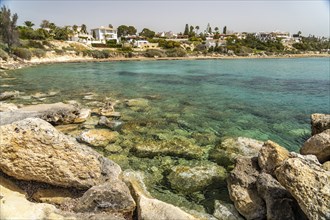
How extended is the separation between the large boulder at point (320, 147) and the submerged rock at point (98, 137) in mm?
9366

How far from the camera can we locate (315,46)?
189m

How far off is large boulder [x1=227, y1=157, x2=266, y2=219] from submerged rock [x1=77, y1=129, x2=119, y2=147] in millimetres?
6989

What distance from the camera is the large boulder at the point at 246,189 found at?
311 inches

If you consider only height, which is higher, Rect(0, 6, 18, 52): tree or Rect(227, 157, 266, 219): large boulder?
Rect(0, 6, 18, 52): tree

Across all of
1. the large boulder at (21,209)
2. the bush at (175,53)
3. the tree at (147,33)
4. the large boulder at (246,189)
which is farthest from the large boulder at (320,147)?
the tree at (147,33)

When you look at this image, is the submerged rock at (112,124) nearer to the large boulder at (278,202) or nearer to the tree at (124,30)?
the large boulder at (278,202)

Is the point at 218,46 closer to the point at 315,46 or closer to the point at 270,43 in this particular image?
the point at 270,43

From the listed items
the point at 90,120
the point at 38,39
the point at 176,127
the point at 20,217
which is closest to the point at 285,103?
the point at 176,127

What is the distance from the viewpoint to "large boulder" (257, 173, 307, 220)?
7.22 metres

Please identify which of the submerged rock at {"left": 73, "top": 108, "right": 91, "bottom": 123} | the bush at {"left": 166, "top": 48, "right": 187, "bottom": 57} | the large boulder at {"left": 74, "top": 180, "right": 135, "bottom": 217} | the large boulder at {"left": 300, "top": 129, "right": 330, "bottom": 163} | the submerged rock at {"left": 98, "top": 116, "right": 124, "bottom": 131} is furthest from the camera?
the bush at {"left": 166, "top": 48, "right": 187, "bottom": 57}

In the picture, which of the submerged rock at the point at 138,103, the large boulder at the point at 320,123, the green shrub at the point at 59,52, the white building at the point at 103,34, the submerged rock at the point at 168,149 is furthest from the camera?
the white building at the point at 103,34

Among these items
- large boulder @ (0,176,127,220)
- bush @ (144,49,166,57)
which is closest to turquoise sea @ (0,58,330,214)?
large boulder @ (0,176,127,220)

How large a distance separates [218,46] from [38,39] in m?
88.2

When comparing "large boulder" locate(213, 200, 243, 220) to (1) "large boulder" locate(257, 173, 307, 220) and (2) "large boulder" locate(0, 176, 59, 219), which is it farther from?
(2) "large boulder" locate(0, 176, 59, 219)
